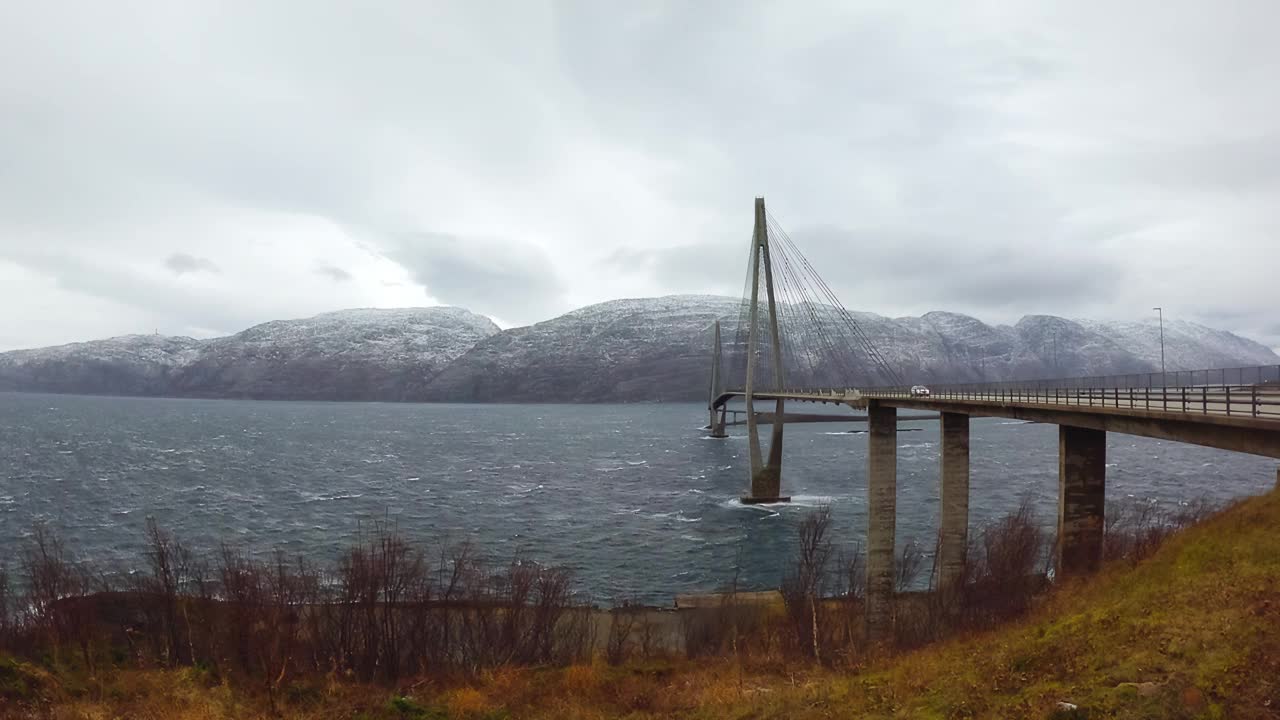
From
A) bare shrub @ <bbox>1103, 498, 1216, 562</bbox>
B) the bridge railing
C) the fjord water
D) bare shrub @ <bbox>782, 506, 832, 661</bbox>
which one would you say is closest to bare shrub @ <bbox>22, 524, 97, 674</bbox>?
the fjord water

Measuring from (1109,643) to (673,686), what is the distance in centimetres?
1450

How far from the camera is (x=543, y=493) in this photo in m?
83.9

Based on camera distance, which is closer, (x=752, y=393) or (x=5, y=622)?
(x=5, y=622)

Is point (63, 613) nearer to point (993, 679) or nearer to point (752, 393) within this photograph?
point (993, 679)

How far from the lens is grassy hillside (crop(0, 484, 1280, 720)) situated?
14180mm

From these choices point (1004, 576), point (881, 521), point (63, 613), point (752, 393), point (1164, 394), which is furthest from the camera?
point (752, 393)

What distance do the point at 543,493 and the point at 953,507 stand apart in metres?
53.7

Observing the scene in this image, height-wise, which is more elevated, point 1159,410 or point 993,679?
point 1159,410

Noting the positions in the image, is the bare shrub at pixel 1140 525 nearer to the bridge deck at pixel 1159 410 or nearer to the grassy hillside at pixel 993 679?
the grassy hillside at pixel 993 679

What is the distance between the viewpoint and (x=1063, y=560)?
105 ft

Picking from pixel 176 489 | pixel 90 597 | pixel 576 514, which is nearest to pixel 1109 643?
pixel 90 597

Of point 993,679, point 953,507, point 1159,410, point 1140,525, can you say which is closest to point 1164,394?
point 1159,410

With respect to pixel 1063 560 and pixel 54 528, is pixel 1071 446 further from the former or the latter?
pixel 54 528

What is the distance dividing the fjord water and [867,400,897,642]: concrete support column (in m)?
9.46
